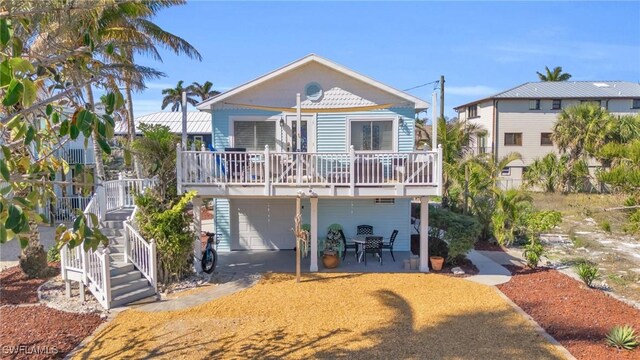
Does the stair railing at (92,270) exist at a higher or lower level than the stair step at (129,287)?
higher

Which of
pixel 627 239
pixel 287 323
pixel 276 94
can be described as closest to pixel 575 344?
pixel 287 323

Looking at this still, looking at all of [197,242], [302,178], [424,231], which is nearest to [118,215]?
[197,242]

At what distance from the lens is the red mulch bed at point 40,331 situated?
23.2 ft

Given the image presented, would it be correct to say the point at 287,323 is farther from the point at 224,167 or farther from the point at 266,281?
the point at 224,167

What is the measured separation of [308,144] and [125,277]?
23.5ft

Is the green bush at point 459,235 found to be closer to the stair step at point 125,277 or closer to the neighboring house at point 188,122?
the stair step at point 125,277

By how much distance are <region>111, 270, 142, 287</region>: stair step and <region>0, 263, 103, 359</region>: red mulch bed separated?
3.65 feet

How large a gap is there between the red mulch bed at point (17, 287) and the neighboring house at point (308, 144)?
4.79 metres

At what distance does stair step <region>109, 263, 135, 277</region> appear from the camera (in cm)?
995

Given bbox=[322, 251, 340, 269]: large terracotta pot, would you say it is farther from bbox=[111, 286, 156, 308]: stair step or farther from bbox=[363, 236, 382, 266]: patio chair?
bbox=[111, 286, 156, 308]: stair step

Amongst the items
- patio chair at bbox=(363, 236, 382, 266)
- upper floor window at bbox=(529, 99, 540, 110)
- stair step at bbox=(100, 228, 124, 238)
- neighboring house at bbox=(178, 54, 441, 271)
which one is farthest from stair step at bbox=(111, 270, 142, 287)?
upper floor window at bbox=(529, 99, 540, 110)

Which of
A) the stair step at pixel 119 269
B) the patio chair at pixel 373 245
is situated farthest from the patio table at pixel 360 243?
the stair step at pixel 119 269

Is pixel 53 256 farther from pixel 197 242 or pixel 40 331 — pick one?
pixel 40 331

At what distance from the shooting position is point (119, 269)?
10070 mm
